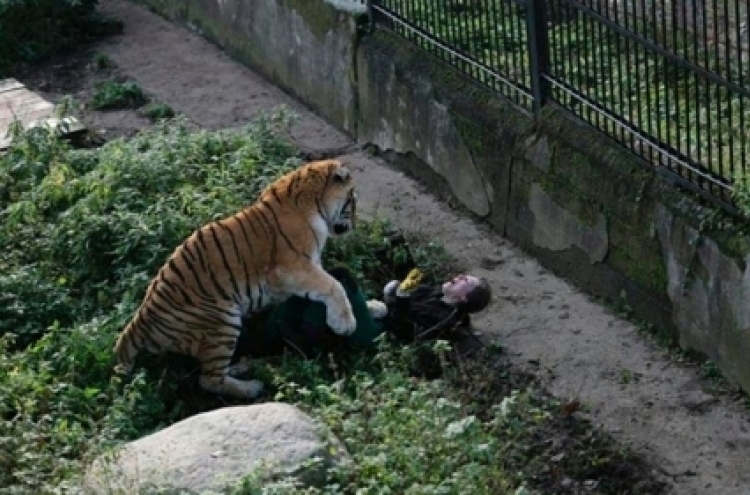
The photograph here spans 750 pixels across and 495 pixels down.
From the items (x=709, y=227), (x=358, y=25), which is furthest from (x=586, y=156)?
(x=358, y=25)

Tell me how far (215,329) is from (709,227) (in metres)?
2.22

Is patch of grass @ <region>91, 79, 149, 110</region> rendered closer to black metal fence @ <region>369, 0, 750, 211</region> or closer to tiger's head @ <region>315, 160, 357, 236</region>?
black metal fence @ <region>369, 0, 750, 211</region>

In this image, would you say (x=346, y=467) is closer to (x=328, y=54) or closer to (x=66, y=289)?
(x=66, y=289)

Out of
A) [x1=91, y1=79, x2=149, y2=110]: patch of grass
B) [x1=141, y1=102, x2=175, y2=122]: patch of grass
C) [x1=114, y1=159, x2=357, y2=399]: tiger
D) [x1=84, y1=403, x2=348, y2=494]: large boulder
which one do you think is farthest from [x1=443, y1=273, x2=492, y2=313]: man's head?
[x1=91, y1=79, x2=149, y2=110]: patch of grass

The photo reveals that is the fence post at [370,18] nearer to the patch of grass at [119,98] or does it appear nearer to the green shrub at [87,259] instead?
the green shrub at [87,259]

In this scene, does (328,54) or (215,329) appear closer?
(215,329)

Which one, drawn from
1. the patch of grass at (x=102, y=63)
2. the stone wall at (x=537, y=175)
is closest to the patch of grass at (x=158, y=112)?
the stone wall at (x=537, y=175)

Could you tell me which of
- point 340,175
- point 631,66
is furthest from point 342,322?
point 631,66

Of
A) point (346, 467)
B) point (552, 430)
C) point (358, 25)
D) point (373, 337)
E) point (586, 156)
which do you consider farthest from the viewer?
point (358, 25)

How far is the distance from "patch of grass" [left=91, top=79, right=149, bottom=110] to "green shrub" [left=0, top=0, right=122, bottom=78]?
4.16 ft

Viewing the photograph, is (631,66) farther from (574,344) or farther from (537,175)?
(574,344)

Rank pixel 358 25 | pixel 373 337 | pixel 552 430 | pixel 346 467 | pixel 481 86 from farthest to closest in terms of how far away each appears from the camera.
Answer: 1. pixel 358 25
2. pixel 481 86
3. pixel 373 337
4. pixel 552 430
5. pixel 346 467

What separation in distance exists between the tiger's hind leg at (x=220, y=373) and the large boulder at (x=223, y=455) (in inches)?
43.7

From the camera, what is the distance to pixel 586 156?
7832 millimetres
